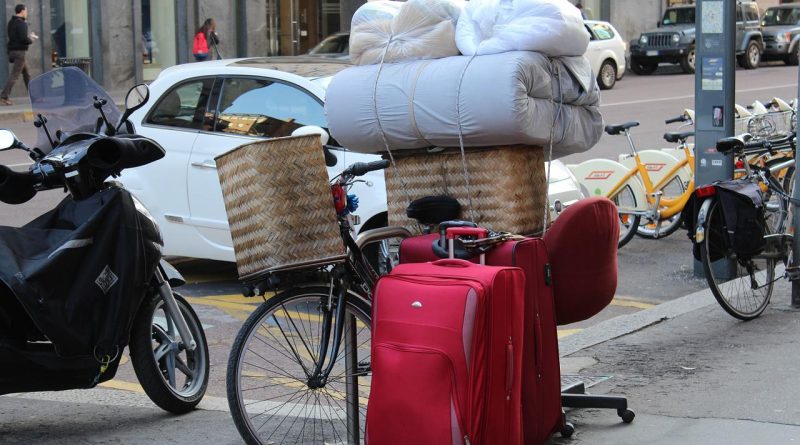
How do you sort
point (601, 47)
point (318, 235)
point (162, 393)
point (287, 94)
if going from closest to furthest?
point (318, 235)
point (162, 393)
point (287, 94)
point (601, 47)

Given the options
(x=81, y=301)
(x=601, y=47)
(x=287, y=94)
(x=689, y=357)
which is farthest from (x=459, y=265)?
(x=601, y=47)

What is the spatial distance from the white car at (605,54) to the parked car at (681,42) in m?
4.37

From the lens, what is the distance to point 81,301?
5066 mm

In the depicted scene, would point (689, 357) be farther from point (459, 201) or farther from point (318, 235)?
point (318, 235)

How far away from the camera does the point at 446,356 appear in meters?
4.13

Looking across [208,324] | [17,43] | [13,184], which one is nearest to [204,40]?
[17,43]

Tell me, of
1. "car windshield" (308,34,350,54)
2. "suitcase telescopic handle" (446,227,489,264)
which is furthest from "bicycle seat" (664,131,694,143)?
"car windshield" (308,34,350,54)

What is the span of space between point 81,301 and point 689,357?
3.16 m

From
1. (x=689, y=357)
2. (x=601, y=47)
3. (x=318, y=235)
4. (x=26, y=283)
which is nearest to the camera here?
(x=318, y=235)

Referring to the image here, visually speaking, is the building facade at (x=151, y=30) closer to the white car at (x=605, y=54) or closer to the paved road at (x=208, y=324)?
the white car at (x=605, y=54)

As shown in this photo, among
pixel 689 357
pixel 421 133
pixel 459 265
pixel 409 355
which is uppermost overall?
pixel 421 133

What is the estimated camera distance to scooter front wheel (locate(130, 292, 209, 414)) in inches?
211

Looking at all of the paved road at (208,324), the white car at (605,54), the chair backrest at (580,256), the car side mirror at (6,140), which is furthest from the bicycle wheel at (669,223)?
the white car at (605,54)

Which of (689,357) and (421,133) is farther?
(689,357)
